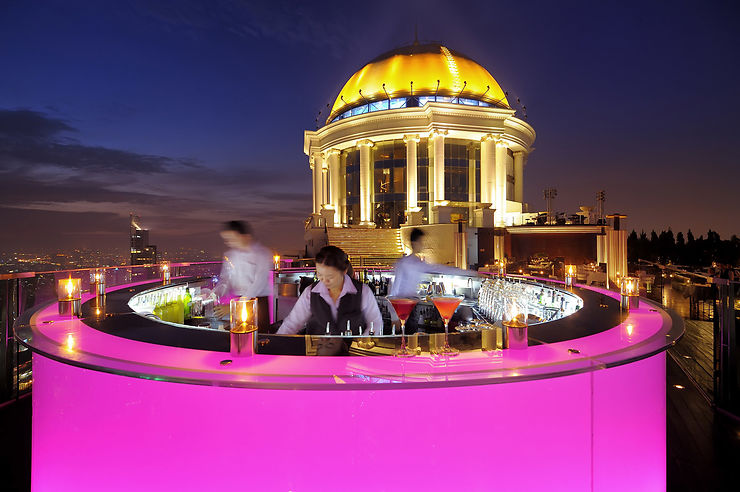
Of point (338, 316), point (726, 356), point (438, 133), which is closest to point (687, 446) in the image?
point (726, 356)

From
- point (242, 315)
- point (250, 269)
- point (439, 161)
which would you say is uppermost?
point (439, 161)

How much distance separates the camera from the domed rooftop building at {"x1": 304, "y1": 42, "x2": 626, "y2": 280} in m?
24.4

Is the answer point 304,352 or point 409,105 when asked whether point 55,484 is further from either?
point 409,105

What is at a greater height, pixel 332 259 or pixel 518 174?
pixel 518 174

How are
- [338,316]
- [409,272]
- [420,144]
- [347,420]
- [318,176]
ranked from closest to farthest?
[347,420] → [338,316] → [409,272] → [420,144] → [318,176]

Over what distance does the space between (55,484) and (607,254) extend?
21.9m

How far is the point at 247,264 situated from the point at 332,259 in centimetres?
231

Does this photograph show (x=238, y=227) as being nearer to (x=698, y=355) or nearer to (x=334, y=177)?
(x=698, y=355)

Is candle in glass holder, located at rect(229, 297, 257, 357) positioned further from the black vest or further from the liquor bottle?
the liquor bottle

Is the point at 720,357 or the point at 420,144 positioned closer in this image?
the point at 720,357

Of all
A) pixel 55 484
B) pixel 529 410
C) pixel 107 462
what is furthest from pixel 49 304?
pixel 529 410

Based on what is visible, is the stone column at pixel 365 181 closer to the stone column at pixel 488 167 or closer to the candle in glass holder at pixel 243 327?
the stone column at pixel 488 167

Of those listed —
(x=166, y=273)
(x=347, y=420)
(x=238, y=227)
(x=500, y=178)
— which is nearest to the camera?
(x=347, y=420)

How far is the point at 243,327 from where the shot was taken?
2203 millimetres
